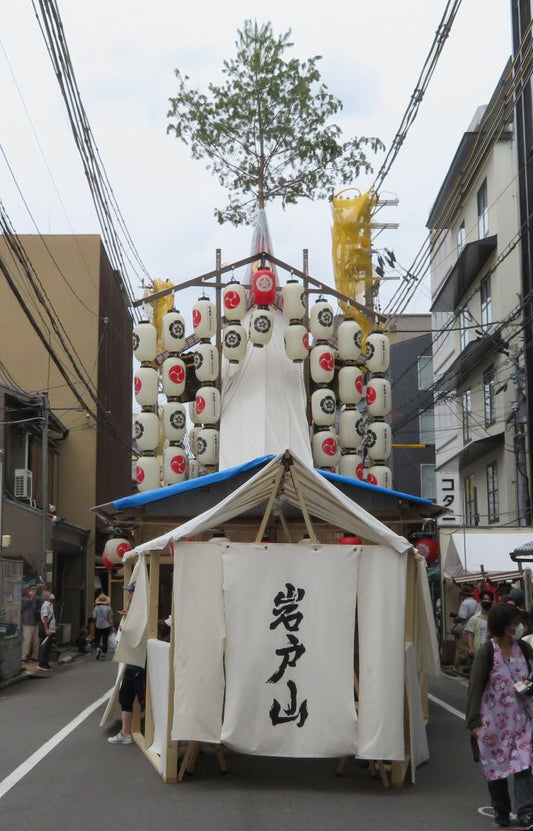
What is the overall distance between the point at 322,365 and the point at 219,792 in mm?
12813

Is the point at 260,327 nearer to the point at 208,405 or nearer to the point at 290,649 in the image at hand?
the point at 208,405

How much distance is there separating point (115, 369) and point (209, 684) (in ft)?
112

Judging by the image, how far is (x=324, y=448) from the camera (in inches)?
802

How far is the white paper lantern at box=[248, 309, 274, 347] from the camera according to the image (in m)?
20.1

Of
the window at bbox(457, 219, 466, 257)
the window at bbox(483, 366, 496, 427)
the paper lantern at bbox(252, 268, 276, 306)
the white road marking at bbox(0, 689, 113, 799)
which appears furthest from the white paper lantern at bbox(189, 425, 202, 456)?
the window at bbox(457, 219, 466, 257)

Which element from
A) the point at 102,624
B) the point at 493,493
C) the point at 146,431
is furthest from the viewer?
the point at 493,493

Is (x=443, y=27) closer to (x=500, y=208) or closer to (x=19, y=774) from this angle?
(x=19, y=774)

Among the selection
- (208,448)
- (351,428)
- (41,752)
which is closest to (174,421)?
(208,448)

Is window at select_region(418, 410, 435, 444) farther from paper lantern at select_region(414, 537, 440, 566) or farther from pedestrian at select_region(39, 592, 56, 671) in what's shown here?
paper lantern at select_region(414, 537, 440, 566)

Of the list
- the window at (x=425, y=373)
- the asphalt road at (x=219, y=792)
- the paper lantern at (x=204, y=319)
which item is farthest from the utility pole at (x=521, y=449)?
the window at (x=425, y=373)

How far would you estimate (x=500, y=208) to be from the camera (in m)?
27.9

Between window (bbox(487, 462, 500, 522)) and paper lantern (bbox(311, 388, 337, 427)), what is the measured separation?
10635mm

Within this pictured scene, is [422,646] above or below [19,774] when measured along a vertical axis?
above

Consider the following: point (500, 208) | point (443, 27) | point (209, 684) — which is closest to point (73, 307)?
point (500, 208)
